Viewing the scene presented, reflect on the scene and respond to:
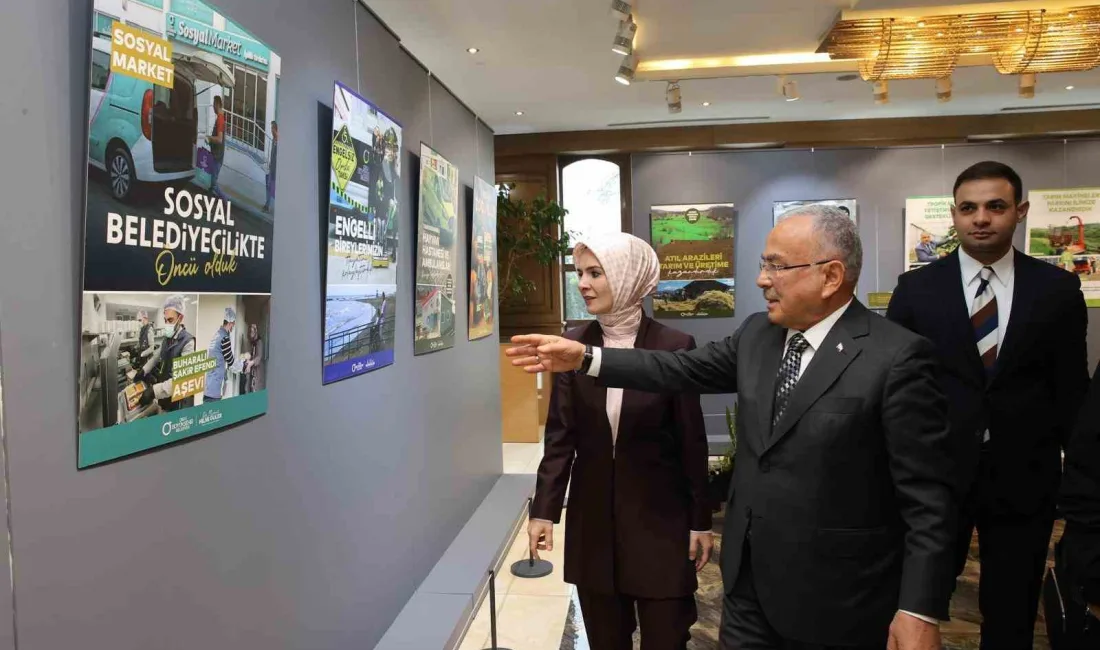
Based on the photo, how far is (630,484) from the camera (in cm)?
192

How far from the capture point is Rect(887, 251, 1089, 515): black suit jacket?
2025 millimetres

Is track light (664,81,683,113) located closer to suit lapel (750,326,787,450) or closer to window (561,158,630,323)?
window (561,158,630,323)

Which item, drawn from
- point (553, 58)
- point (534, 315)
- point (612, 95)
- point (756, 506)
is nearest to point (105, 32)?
point (756, 506)

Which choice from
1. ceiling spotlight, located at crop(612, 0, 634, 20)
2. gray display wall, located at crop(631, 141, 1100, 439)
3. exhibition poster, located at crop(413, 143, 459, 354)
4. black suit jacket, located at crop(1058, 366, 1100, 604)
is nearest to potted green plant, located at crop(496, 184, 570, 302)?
gray display wall, located at crop(631, 141, 1100, 439)

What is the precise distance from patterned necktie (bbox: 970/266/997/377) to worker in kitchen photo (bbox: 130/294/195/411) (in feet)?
7.32

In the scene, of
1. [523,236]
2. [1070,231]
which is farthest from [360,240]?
[1070,231]

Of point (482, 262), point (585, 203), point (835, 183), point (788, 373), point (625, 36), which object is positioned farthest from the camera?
point (585, 203)

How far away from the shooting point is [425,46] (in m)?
4.63

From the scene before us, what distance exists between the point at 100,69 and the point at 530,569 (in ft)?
10.4

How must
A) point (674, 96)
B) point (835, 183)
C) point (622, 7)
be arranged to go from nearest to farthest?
point (622, 7)
point (674, 96)
point (835, 183)

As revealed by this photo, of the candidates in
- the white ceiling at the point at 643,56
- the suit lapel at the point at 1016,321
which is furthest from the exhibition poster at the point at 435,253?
the suit lapel at the point at 1016,321

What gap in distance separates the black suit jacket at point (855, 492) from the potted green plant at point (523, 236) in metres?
5.54

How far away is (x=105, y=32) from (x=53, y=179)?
11.7 inches

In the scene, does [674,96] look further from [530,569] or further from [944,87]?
[530,569]
